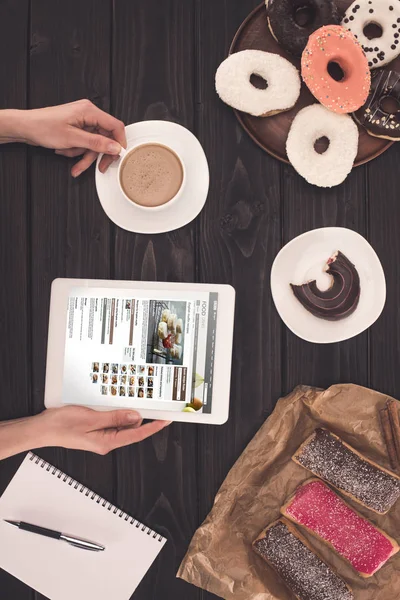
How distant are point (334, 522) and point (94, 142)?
78cm

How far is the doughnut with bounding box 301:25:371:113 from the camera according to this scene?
916 mm

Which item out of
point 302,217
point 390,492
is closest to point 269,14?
point 302,217

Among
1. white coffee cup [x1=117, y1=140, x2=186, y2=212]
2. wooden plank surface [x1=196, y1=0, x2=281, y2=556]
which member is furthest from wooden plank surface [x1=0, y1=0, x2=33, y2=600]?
wooden plank surface [x1=196, y1=0, x2=281, y2=556]

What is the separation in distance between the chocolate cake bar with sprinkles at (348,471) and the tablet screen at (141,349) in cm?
19

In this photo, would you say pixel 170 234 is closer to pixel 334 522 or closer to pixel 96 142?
pixel 96 142

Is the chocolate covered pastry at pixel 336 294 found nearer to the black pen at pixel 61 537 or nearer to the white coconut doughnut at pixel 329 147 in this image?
the white coconut doughnut at pixel 329 147

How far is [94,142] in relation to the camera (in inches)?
38.4

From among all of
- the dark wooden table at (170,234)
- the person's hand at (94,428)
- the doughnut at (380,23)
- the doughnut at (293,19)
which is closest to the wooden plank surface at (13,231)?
the dark wooden table at (170,234)

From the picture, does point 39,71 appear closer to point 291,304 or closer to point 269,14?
point 269,14

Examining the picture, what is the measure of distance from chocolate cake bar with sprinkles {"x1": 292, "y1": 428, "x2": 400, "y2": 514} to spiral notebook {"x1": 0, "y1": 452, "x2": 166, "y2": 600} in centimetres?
33

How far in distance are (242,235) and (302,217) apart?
0.37 ft

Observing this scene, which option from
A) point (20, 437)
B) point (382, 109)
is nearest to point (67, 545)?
point (20, 437)

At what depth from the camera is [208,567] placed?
0.96m

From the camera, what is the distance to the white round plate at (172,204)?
3.28 feet
